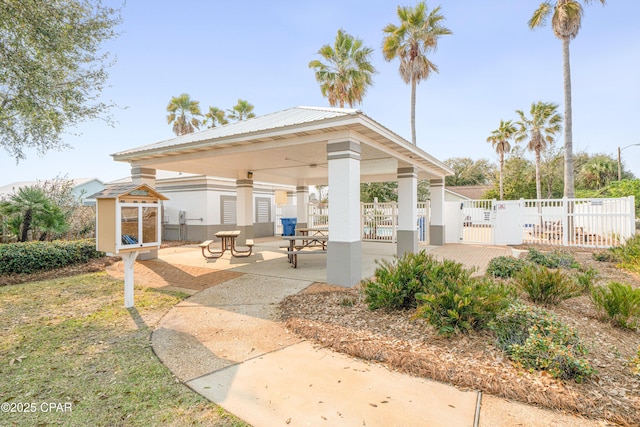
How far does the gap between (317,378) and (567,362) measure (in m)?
2.41

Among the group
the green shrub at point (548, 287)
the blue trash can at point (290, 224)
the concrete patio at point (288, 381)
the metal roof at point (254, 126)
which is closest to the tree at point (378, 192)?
the blue trash can at point (290, 224)

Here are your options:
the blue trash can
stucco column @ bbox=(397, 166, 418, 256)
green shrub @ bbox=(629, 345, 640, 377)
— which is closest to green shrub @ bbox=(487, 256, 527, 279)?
stucco column @ bbox=(397, 166, 418, 256)

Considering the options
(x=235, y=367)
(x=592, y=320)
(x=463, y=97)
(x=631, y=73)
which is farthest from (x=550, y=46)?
(x=235, y=367)

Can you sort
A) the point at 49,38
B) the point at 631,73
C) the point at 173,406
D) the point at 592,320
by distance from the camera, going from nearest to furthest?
the point at 173,406, the point at 592,320, the point at 49,38, the point at 631,73

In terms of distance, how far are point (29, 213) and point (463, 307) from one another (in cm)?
1205

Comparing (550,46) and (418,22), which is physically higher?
(418,22)

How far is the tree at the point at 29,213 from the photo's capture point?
9.20 meters

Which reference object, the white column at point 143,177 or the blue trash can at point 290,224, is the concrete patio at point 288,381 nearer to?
the white column at point 143,177

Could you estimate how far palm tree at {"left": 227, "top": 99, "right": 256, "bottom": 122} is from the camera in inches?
991

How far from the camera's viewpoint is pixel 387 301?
15.8 feet

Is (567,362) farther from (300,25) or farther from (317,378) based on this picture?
(300,25)

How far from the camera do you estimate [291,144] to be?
7117mm

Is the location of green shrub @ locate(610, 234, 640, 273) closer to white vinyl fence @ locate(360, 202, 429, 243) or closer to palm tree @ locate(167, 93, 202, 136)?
white vinyl fence @ locate(360, 202, 429, 243)

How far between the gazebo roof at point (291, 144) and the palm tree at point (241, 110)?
576 inches
